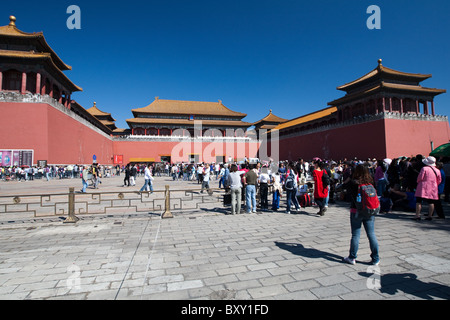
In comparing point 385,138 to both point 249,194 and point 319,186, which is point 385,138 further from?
point 249,194

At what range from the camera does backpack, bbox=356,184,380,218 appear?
2.82m

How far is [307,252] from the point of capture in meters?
3.38

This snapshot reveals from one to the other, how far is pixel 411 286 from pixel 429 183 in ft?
12.0

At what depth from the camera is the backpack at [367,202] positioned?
2820mm

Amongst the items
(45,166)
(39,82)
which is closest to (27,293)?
(45,166)

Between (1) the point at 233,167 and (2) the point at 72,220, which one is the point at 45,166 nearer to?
(2) the point at 72,220

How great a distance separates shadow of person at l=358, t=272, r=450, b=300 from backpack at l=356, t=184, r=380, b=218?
0.70m

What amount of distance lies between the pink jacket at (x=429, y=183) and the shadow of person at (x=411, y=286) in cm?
323

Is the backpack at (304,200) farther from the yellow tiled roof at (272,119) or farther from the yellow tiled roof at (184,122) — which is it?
the yellow tiled roof at (272,119)

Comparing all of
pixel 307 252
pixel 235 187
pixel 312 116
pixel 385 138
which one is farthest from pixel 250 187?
pixel 312 116

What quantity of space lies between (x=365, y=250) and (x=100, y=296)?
350 centimetres

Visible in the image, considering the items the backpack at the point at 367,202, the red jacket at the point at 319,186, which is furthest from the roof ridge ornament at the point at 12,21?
the backpack at the point at 367,202

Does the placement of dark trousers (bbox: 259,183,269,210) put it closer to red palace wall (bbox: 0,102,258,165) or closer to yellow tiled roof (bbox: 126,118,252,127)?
red palace wall (bbox: 0,102,258,165)

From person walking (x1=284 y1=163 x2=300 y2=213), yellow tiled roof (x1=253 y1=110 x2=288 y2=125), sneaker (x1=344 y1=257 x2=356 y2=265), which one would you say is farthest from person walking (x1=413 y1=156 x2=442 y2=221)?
yellow tiled roof (x1=253 y1=110 x2=288 y2=125)
